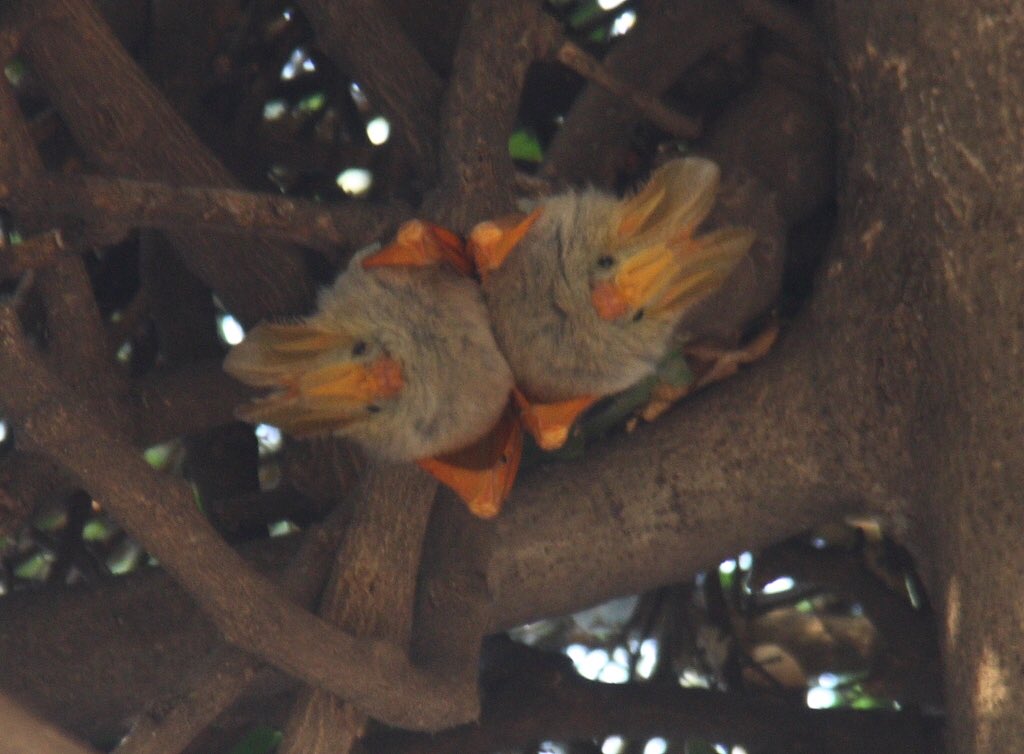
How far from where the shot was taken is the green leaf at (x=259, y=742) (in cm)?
172

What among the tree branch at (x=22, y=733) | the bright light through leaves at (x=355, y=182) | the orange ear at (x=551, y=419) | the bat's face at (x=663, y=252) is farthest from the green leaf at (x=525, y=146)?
the tree branch at (x=22, y=733)

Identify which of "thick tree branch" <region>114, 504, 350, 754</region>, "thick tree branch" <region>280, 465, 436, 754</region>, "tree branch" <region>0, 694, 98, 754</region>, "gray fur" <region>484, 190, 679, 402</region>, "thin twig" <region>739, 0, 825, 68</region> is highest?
"thin twig" <region>739, 0, 825, 68</region>

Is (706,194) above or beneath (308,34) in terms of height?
above

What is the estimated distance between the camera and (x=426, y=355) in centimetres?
119

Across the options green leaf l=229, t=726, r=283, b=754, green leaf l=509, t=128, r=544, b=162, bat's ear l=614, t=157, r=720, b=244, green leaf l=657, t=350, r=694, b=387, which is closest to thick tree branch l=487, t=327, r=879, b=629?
green leaf l=657, t=350, r=694, b=387

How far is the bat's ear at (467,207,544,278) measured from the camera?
46.8 inches

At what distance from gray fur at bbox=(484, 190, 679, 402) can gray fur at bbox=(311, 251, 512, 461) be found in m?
0.02

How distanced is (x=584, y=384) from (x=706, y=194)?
22 centimetres

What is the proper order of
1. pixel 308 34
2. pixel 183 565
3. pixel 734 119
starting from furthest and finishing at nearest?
pixel 308 34, pixel 734 119, pixel 183 565

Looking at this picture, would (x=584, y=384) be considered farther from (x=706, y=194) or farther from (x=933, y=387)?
(x=933, y=387)

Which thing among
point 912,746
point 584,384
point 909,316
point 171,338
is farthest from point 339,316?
point 912,746

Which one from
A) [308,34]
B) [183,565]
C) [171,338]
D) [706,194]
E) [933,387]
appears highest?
[706,194]

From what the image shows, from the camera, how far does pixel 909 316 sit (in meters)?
1.39

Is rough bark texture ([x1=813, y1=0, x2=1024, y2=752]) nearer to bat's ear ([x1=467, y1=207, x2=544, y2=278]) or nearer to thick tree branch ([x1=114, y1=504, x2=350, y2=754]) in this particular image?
bat's ear ([x1=467, y1=207, x2=544, y2=278])
